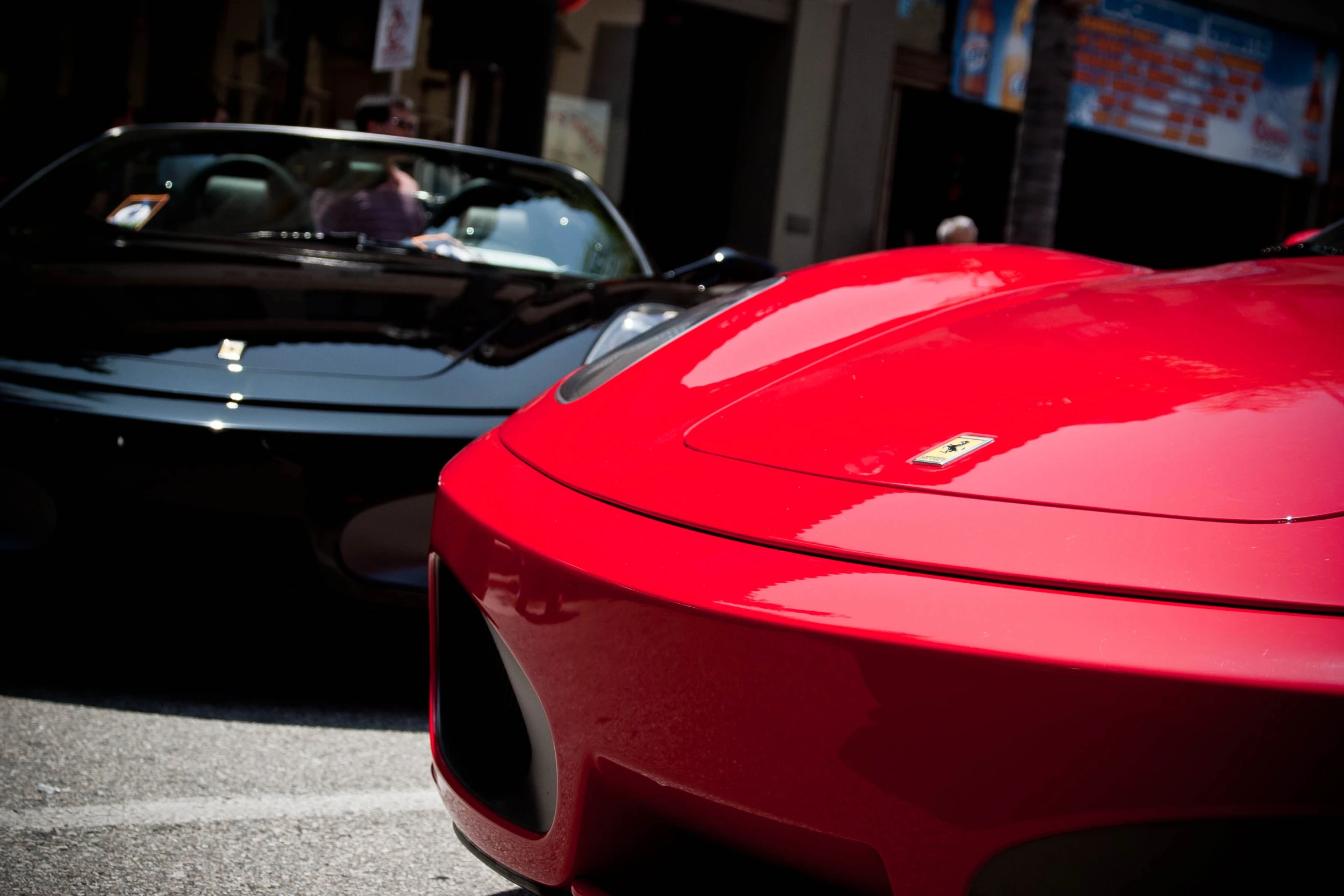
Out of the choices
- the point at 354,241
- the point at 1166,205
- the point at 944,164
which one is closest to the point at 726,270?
the point at 354,241

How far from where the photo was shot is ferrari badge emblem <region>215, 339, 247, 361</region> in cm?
224

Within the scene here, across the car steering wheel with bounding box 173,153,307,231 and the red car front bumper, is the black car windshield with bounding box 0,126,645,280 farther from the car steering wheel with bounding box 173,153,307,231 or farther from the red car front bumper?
the red car front bumper

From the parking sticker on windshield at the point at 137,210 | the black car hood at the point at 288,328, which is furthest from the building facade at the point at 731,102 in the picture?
the black car hood at the point at 288,328

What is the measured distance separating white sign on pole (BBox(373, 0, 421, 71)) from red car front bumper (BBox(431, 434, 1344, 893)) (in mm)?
6041

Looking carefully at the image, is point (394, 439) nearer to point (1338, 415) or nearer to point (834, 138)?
point (1338, 415)

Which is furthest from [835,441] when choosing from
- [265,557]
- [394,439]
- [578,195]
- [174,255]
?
[578,195]

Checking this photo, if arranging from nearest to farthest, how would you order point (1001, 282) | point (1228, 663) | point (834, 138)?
point (1228, 663), point (1001, 282), point (834, 138)

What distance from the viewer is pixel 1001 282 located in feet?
5.66

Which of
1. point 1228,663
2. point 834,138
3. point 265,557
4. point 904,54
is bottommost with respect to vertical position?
point 265,557

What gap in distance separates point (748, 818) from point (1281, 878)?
0.39 metres

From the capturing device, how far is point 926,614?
3.11ft

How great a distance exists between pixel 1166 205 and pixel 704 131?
5.99 meters

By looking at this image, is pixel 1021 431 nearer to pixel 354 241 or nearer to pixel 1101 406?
pixel 1101 406

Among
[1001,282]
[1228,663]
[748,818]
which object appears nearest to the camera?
[1228,663]
